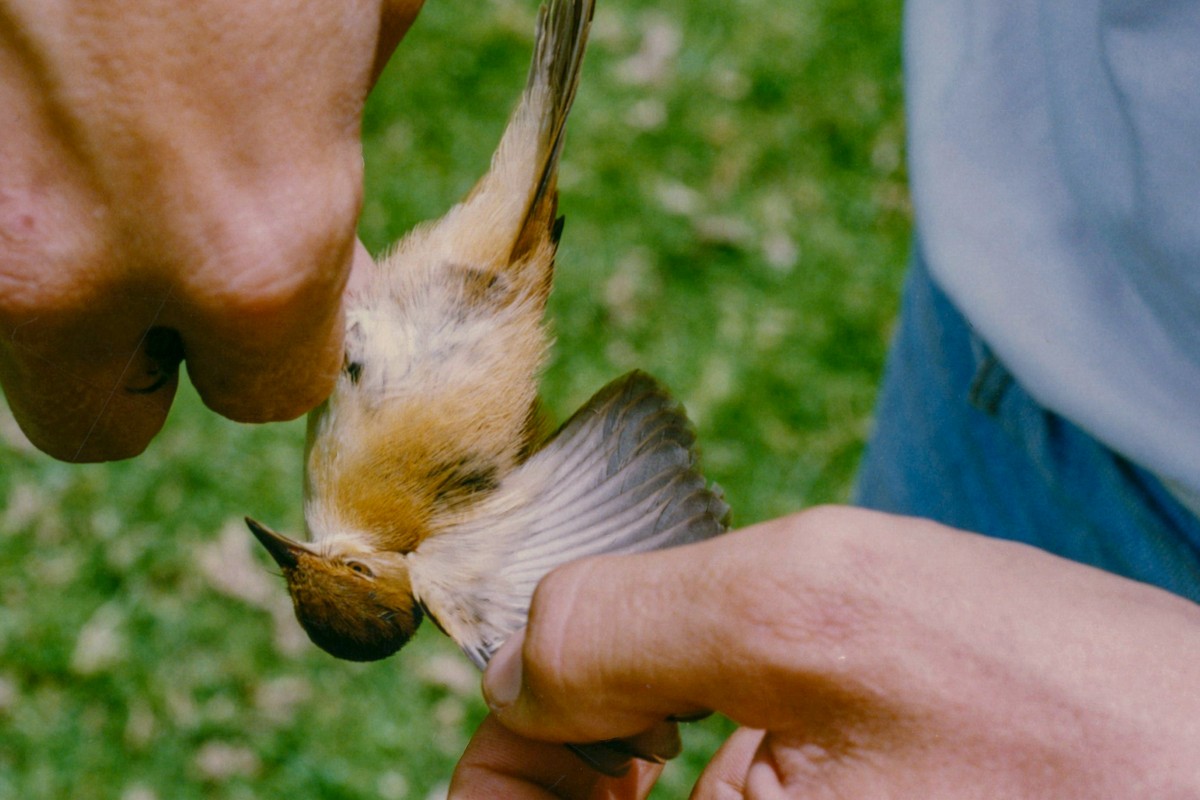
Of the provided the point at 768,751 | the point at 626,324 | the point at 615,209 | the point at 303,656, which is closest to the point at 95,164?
the point at 768,751

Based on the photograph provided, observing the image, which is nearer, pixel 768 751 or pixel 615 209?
pixel 768 751

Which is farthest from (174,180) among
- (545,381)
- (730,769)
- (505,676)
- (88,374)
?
(545,381)

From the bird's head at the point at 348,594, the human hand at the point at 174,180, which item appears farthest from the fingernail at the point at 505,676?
the human hand at the point at 174,180

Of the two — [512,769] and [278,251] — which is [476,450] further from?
[278,251]

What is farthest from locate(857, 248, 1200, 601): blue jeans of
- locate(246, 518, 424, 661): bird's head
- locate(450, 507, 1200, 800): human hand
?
locate(246, 518, 424, 661): bird's head

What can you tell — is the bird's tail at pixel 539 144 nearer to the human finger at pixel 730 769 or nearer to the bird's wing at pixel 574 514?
the bird's wing at pixel 574 514

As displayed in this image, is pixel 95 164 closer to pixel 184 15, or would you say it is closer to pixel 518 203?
pixel 184 15
